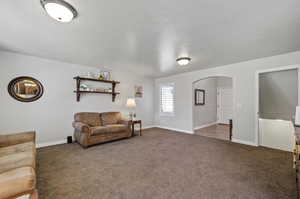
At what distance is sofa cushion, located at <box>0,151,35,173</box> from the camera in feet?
5.01

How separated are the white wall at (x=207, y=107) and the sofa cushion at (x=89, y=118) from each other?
407cm

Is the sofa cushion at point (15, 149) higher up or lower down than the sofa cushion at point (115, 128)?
higher up

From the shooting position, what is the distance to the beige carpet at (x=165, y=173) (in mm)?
1679

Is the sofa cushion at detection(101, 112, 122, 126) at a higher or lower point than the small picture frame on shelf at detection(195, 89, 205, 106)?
lower

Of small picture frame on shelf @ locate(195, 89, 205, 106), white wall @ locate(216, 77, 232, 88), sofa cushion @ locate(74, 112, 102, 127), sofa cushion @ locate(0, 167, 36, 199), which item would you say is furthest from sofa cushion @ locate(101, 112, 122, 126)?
white wall @ locate(216, 77, 232, 88)

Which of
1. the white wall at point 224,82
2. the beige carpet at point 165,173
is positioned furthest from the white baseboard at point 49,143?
the white wall at point 224,82

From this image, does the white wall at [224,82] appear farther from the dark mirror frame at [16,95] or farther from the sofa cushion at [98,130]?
the dark mirror frame at [16,95]

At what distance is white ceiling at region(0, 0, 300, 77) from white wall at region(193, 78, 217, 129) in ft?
9.92

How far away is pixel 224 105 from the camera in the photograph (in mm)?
6938

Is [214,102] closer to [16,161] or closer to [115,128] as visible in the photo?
[115,128]

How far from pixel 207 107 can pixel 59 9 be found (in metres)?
Answer: 6.56

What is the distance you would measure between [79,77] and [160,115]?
12.3 ft

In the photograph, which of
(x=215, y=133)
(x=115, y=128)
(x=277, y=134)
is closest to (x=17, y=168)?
(x=115, y=128)

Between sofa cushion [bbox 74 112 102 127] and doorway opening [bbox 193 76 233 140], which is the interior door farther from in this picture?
sofa cushion [bbox 74 112 102 127]
